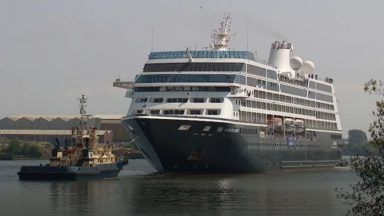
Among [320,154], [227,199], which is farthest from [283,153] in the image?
[227,199]

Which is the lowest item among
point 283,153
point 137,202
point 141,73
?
point 137,202

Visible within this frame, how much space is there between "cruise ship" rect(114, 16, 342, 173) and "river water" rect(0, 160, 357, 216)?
134 inches

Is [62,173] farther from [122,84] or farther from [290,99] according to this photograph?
[290,99]

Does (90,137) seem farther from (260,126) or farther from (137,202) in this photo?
(137,202)

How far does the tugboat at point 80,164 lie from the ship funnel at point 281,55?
36637 mm

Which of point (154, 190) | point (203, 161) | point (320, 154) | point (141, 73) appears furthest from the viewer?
point (320, 154)

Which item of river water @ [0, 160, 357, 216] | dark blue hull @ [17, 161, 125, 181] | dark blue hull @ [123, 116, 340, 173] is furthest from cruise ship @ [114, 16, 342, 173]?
dark blue hull @ [17, 161, 125, 181]

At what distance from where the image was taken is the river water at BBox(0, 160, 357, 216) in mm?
54281

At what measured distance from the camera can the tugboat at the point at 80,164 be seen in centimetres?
8575

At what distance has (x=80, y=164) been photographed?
292 feet

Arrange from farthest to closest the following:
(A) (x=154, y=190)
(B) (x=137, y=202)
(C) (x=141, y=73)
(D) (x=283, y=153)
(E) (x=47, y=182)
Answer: (D) (x=283, y=153) < (C) (x=141, y=73) < (E) (x=47, y=182) < (A) (x=154, y=190) < (B) (x=137, y=202)

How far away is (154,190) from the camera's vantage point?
232ft

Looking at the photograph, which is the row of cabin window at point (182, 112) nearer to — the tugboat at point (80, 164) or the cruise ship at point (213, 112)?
the cruise ship at point (213, 112)

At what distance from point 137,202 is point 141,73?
125ft
